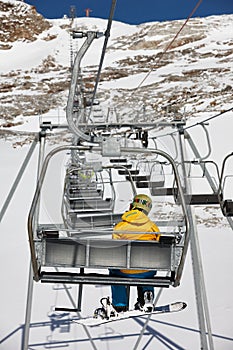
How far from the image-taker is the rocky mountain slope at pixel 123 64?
22500 millimetres

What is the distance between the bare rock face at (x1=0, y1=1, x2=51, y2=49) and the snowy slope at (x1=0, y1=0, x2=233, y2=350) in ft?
0.72

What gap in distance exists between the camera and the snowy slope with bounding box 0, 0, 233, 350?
14.2 feet

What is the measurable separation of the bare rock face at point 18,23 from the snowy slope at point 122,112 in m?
0.22

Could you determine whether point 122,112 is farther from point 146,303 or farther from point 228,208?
point 146,303

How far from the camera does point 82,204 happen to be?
445 cm

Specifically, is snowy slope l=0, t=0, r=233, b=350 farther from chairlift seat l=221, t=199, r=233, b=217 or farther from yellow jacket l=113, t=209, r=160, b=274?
yellow jacket l=113, t=209, r=160, b=274

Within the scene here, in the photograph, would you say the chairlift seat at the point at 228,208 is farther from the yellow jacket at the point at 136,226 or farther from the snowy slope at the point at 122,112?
the yellow jacket at the point at 136,226

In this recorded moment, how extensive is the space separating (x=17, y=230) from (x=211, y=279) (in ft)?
14.4

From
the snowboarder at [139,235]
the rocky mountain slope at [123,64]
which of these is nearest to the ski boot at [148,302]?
the snowboarder at [139,235]

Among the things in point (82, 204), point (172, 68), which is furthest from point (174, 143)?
point (172, 68)

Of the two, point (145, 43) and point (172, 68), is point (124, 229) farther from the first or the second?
point (145, 43)

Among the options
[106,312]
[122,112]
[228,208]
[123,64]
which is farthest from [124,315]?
[123,64]

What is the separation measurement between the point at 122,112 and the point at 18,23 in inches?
1849

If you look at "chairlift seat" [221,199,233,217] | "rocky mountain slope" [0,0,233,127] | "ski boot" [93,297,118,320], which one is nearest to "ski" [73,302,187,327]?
"ski boot" [93,297,118,320]
